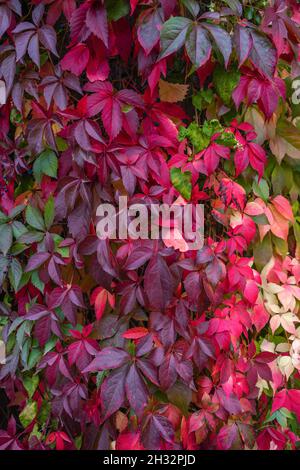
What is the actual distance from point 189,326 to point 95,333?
9.8 inches

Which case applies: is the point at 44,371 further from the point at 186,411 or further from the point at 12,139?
the point at 12,139

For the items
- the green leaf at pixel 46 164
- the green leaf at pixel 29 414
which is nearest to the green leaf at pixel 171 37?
the green leaf at pixel 46 164

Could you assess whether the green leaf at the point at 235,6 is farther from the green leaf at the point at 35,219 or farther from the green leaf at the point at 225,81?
the green leaf at the point at 35,219

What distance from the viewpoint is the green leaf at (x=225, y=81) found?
4.69 feet

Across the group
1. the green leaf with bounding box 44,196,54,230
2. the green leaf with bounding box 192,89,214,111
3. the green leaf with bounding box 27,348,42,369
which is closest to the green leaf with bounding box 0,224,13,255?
the green leaf with bounding box 44,196,54,230

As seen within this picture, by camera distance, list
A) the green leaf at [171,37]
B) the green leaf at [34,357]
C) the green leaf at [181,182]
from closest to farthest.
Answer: the green leaf at [171,37] → the green leaf at [181,182] → the green leaf at [34,357]

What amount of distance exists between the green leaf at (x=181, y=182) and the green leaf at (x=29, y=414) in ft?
2.41

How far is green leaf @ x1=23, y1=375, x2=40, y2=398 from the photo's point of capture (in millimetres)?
1549

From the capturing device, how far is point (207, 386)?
4.92 feet

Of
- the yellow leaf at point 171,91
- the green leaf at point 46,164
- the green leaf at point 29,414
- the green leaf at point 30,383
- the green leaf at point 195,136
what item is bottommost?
the green leaf at point 29,414

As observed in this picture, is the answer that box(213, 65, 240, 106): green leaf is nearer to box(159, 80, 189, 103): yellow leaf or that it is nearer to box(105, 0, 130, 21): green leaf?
box(159, 80, 189, 103): yellow leaf

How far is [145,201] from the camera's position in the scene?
138 cm

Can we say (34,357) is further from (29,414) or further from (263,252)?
(263,252)

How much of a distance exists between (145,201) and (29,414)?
71cm
